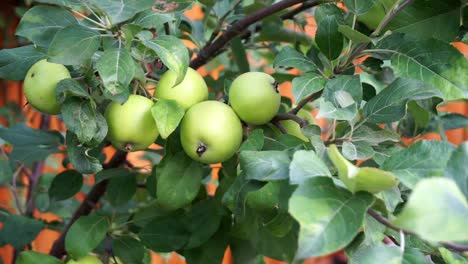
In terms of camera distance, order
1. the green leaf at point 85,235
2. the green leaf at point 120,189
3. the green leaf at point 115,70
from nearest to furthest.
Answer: the green leaf at point 115,70
the green leaf at point 85,235
the green leaf at point 120,189

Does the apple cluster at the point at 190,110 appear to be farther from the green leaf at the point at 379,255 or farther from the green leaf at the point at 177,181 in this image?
the green leaf at the point at 379,255

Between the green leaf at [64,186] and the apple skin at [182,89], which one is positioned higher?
the apple skin at [182,89]

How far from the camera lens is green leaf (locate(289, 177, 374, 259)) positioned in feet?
1.33

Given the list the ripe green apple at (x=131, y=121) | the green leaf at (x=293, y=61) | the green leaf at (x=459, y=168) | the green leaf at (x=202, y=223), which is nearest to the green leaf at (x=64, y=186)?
the green leaf at (x=202, y=223)

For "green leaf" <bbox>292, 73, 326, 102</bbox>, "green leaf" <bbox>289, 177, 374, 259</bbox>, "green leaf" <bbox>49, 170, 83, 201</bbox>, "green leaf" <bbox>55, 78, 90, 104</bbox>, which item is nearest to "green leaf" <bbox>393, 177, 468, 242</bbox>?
"green leaf" <bbox>289, 177, 374, 259</bbox>

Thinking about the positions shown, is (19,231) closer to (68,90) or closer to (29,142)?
(29,142)

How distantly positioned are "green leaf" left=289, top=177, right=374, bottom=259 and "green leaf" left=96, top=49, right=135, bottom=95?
0.76ft

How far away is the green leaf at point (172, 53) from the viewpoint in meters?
0.60

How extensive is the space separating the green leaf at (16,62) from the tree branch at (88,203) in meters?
0.28

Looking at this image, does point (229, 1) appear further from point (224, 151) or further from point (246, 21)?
point (224, 151)

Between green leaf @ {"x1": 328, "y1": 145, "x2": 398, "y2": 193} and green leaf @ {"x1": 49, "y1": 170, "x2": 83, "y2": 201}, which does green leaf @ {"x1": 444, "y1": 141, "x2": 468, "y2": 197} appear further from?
Result: green leaf @ {"x1": 49, "y1": 170, "x2": 83, "y2": 201}

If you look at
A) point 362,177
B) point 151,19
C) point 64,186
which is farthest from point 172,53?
point 64,186

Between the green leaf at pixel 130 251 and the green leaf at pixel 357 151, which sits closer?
the green leaf at pixel 357 151

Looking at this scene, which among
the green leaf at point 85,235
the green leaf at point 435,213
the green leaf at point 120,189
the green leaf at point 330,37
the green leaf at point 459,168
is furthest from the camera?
the green leaf at point 120,189
